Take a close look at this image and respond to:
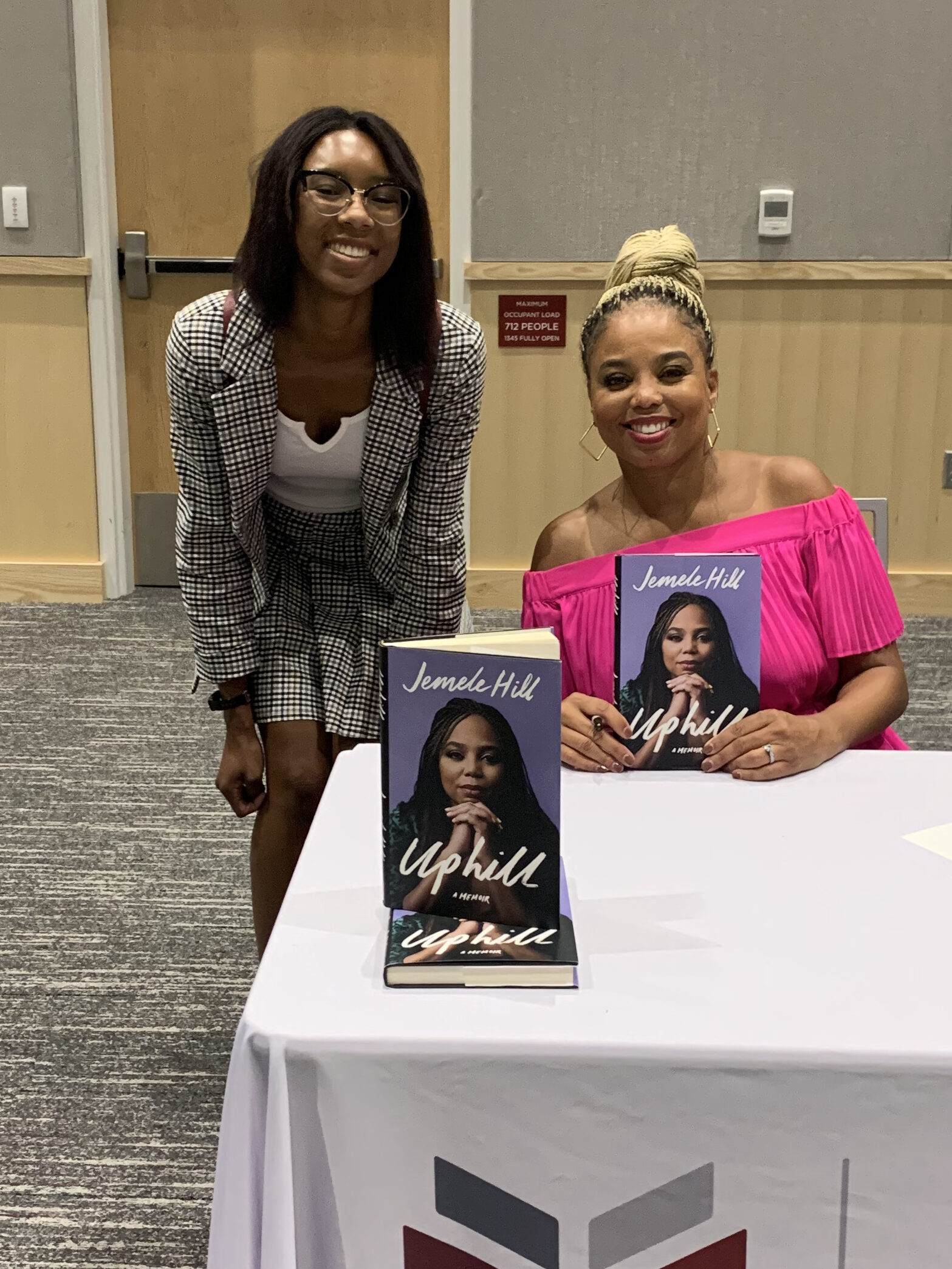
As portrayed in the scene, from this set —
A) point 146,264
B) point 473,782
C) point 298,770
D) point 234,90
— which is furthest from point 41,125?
point 473,782

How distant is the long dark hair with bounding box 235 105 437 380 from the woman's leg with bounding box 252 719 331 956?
55 cm

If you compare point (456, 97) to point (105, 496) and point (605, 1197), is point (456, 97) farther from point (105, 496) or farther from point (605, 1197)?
point (605, 1197)

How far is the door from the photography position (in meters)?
4.28

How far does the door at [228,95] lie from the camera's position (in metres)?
4.28

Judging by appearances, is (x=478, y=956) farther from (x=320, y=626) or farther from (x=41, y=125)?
(x=41, y=125)

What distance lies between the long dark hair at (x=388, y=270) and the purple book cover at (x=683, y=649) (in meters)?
0.56

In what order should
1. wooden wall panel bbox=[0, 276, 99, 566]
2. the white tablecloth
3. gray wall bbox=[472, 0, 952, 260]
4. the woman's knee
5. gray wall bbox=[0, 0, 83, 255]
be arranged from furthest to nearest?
wooden wall panel bbox=[0, 276, 99, 566] < gray wall bbox=[0, 0, 83, 255] < gray wall bbox=[472, 0, 952, 260] < the woman's knee < the white tablecloth

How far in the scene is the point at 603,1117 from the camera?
868 mm

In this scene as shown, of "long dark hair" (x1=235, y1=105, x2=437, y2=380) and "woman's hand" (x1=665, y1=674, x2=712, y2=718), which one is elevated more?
"long dark hair" (x1=235, y1=105, x2=437, y2=380)

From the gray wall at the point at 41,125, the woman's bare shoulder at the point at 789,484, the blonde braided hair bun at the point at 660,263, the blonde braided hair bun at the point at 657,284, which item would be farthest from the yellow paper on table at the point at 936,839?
the gray wall at the point at 41,125

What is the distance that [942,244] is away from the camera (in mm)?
4152

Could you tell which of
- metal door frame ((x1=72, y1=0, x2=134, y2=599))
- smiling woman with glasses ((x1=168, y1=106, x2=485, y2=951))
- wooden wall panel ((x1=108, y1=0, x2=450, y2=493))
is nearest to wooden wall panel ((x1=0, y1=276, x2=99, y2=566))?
metal door frame ((x1=72, y1=0, x2=134, y2=599))

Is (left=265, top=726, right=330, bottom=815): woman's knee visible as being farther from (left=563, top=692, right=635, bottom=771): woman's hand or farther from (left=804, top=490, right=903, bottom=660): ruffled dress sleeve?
(left=804, top=490, right=903, bottom=660): ruffled dress sleeve

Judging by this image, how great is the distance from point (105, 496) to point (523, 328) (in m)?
1.57
